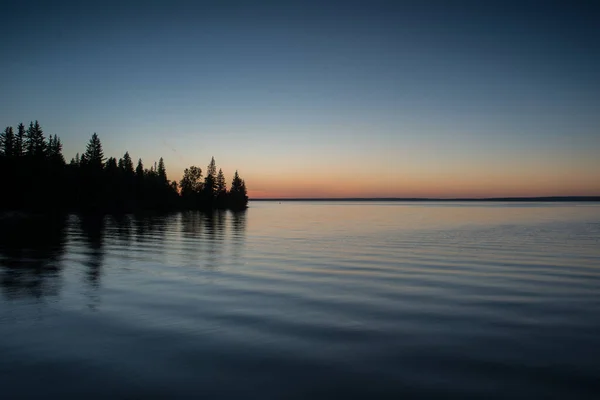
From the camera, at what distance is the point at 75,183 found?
10656 cm

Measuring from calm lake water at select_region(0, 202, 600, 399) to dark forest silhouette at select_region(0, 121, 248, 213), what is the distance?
70442 mm

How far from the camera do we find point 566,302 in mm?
14203

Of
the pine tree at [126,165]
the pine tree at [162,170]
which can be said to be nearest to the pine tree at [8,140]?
the pine tree at [126,165]

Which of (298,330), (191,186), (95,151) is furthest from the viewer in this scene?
(191,186)

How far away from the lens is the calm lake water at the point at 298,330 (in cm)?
755

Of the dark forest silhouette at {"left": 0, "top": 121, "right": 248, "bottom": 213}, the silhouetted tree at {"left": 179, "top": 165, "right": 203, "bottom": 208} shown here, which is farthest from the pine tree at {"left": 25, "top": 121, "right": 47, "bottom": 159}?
the silhouetted tree at {"left": 179, "top": 165, "right": 203, "bottom": 208}

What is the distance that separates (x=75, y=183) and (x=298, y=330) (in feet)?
367

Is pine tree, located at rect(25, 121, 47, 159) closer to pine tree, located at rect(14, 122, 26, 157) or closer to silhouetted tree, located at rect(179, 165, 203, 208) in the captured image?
pine tree, located at rect(14, 122, 26, 157)

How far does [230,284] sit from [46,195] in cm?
8507

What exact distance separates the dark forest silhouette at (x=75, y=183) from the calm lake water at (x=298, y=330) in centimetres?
7044

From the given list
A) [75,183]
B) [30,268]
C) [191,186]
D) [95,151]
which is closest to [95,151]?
[95,151]

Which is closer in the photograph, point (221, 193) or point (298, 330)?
point (298, 330)

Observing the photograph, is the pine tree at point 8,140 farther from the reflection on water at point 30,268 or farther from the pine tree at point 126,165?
Result: the reflection on water at point 30,268

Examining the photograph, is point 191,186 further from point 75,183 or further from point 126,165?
point 75,183
